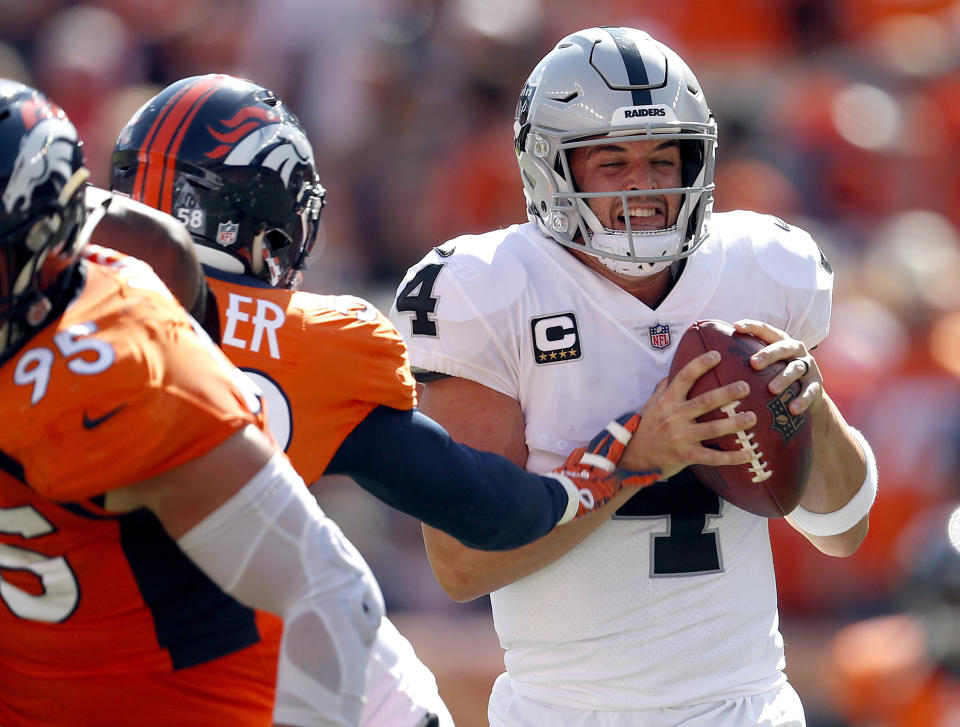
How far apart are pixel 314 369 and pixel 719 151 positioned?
4.44 m

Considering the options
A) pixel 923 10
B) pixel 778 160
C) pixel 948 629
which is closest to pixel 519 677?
pixel 948 629

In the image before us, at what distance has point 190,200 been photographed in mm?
2314

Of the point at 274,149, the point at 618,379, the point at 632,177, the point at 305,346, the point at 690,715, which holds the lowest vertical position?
the point at 690,715

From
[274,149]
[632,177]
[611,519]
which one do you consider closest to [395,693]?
Result: [611,519]

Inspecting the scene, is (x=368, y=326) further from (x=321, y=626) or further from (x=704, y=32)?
(x=704, y=32)

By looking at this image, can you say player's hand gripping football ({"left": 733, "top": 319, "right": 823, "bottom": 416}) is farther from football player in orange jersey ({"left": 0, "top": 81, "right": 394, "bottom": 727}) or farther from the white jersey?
football player in orange jersey ({"left": 0, "top": 81, "right": 394, "bottom": 727})

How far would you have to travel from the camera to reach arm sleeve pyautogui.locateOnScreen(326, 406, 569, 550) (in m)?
2.07

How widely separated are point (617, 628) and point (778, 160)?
13.4 ft

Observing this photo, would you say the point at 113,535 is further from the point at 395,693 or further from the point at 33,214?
the point at 395,693

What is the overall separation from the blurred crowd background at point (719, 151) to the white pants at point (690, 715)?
6.45 feet

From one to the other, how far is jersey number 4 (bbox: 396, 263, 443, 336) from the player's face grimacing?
33 centimetres

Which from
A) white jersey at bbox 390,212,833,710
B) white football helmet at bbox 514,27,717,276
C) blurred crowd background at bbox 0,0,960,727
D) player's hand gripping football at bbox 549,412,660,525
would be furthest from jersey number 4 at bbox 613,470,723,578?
blurred crowd background at bbox 0,0,960,727

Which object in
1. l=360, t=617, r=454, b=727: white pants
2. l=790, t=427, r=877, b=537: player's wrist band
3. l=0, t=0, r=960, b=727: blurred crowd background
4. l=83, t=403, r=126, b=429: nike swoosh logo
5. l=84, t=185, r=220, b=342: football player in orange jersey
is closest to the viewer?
l=83, t=403, r=126, b=429: nike swoosh logo

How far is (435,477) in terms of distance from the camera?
2072 millimetres
